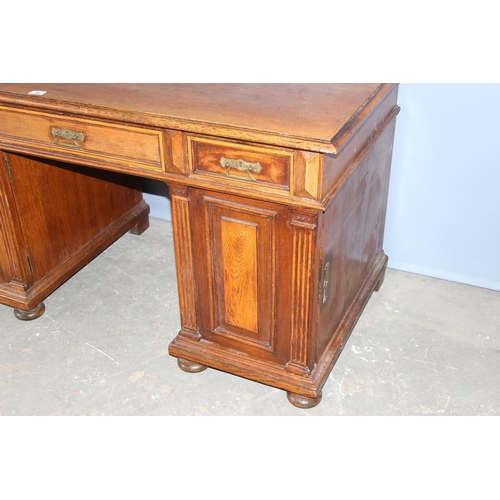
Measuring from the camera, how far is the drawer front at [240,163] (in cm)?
179

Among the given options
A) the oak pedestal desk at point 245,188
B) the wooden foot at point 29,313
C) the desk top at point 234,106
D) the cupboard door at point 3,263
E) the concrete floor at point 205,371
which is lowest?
the concrete floor at point 205,371

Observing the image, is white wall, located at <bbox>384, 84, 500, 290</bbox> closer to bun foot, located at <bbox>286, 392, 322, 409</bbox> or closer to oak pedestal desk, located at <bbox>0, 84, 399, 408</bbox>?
oak pedestal desk, located at <bbox>0, 84, 399, 408</bbox>

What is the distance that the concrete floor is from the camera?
88.1 inches

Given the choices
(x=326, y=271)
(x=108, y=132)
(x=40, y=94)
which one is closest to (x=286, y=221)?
(x=326, y=271)

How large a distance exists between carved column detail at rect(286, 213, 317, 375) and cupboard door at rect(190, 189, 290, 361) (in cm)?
4

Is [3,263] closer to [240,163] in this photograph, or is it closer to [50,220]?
[50,220]

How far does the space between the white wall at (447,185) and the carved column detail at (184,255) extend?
3.11 ft

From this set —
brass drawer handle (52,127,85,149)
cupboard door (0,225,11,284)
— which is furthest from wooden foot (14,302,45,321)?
brass drawer handle (52,127,85,149)

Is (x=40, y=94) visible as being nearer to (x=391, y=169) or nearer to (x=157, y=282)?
(x=157, y=282)

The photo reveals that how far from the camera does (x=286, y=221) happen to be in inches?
75.0

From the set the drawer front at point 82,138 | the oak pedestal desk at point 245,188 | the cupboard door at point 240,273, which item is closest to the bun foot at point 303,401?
the oak pedestal desk at point 245,188

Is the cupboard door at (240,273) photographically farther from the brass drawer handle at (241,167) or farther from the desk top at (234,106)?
the desk top at (234,106)

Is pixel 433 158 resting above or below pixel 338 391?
above

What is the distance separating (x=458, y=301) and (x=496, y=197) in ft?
1.40
